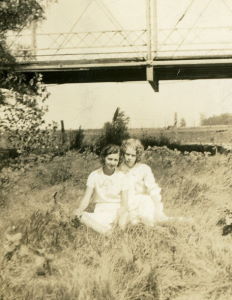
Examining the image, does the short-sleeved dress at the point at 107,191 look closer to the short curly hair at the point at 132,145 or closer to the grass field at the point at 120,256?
the short curly hair at the point at 132,145

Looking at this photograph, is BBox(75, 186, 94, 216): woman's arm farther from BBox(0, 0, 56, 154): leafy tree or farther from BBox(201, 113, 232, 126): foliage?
BBox(201, 113, 232, 126): foliage

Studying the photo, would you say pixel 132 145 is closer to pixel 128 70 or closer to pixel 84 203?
pixel 84 203

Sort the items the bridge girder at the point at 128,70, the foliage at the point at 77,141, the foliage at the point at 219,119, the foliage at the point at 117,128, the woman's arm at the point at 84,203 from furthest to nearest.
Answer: the foliage at the point at 219,119 < the bridge girder at the point at 128,70 < the foliage at the point at 77,141 < the foliage at the point at 117,128 < the woman's arm at the point at 84,203

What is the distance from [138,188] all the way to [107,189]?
570mm

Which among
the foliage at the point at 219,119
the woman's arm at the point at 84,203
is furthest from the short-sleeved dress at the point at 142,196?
the foliage at the point at 219,119

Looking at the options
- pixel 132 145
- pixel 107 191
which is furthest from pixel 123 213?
pixel 132 145

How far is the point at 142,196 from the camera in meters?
6.02

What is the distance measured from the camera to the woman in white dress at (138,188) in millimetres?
5750

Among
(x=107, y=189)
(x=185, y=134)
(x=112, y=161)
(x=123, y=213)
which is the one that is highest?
(x=185, y=134)

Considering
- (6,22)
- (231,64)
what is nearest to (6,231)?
(6,22)

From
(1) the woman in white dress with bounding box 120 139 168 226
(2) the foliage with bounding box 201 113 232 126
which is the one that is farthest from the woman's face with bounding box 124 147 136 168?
(2) the foliage with bounding box 201 113 232 126

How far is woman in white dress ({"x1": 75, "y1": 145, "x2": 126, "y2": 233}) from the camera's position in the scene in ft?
18.2

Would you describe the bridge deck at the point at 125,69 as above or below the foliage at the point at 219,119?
above

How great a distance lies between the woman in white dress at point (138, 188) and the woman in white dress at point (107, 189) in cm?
12
